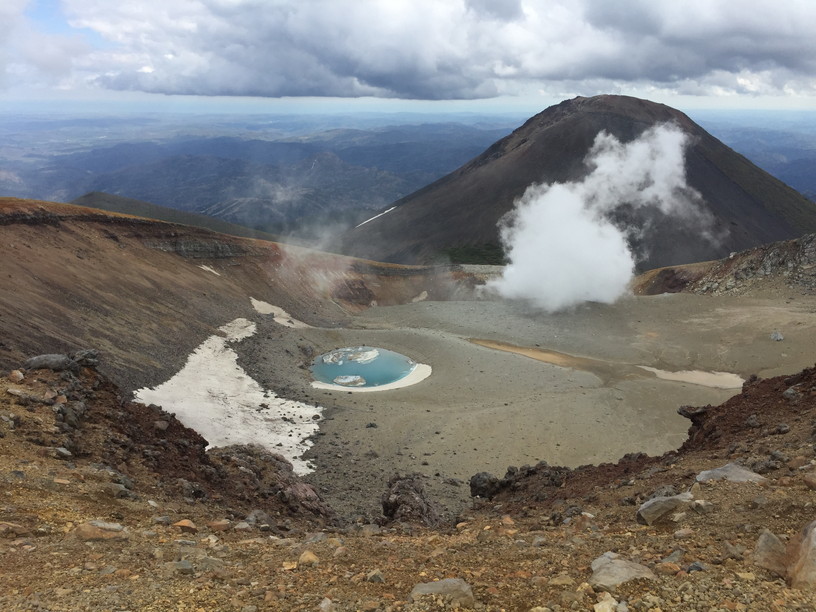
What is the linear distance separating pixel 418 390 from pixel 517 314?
60.4 feet

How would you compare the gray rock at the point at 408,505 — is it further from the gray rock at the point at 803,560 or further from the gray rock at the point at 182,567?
the gray rock at the point at 803,560

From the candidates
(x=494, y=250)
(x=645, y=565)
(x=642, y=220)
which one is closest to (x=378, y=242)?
(x=494, y=250)

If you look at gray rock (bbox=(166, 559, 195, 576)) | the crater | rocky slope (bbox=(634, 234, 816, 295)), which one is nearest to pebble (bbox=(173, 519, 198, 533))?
gray rock (bbox=(166, 559, 195, 576))

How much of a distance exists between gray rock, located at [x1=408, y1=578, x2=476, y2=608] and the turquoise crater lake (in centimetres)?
2735

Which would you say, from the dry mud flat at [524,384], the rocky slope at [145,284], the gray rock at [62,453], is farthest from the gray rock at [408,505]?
the rocky slope at [145,284]

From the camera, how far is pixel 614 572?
648 centimetres

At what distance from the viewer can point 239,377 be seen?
1249 inches

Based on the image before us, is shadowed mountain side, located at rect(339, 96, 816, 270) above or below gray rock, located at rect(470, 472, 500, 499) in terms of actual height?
above

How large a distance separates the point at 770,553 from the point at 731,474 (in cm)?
367

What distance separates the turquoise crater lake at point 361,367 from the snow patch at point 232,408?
559cm

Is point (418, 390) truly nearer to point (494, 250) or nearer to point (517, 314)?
point (517, 314)

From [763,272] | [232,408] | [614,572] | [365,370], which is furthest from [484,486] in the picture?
[763,272]

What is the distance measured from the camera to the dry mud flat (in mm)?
24125

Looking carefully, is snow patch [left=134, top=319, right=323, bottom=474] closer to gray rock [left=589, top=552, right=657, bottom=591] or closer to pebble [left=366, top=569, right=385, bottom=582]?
pebble [left=366, top=569, right=385, bottom=582]
